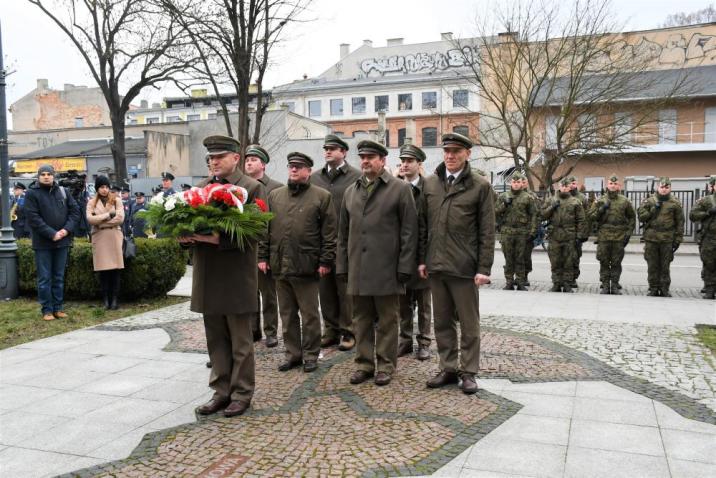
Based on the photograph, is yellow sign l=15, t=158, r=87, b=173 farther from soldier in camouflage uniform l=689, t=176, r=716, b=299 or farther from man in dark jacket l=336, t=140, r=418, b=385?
man in dark jacket l=336, t=140, r=418, b=385

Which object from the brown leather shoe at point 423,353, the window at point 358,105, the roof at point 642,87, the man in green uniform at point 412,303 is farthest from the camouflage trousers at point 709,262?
the window at point 358,105

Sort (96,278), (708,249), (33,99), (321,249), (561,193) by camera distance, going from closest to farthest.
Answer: (321,249), (96,278), (708,249), (561,193), (33,99)

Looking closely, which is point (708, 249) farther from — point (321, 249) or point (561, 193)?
point (321, 249)

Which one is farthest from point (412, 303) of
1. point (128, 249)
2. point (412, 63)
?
point (412, 63)

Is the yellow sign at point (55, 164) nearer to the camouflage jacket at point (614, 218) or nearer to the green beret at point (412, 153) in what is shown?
the camouflage jacket at point (614, 218)

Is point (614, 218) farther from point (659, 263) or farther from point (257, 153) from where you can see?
point (257, 153)

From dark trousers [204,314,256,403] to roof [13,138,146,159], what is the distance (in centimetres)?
3437

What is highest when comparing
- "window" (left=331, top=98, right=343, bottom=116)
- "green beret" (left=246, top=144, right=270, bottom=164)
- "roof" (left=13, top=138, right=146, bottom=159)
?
"window" (left=331, top=98, right=343, bottom=116)

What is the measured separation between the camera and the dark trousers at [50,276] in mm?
9172

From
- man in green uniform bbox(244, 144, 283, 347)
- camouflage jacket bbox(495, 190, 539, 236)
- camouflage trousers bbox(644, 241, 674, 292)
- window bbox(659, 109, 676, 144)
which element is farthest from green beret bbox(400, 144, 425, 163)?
window bbox(659, 109, 676, 144)

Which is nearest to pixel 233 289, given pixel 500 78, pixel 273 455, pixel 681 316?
pixel 273 455

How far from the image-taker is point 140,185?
33.7m

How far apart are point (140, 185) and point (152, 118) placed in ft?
153

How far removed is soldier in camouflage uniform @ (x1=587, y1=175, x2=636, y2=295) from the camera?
12117 mm
